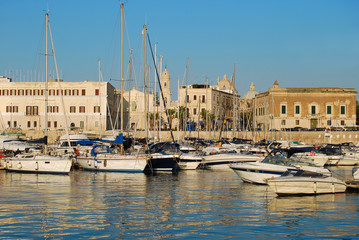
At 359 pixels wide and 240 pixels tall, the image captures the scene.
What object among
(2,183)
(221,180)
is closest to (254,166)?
(221,180)

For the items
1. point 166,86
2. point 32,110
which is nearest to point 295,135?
point 32,110

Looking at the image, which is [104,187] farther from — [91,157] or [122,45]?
[122,45]

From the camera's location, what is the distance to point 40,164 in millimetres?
35344

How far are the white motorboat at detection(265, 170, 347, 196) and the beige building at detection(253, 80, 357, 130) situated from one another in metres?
66.5

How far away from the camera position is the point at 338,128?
88.4 meters

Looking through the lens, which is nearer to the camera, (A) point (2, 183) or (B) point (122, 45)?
(A) point (2, 183)

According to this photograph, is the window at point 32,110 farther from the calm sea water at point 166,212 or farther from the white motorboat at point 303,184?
the white motorboat at point 303,184

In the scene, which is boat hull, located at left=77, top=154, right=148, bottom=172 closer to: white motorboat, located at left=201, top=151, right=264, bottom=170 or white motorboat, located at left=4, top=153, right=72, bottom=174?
white motorboat, located at left=4, top=153, right=72, bottom=174

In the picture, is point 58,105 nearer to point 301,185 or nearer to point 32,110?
point 32,110

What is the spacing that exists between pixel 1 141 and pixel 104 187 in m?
26.2

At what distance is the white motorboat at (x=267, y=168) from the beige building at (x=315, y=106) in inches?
2441

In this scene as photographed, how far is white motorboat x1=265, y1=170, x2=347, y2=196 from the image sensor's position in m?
24.5

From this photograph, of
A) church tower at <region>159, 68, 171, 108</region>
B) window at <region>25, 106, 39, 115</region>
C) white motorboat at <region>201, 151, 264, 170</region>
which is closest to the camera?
white motorboat at <region>201, 151, 264, 170</region>

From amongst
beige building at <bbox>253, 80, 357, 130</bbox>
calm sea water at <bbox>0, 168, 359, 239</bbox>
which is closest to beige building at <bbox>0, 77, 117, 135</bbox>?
beige building at <bbox>253, 80, 357, 130</bbox>
